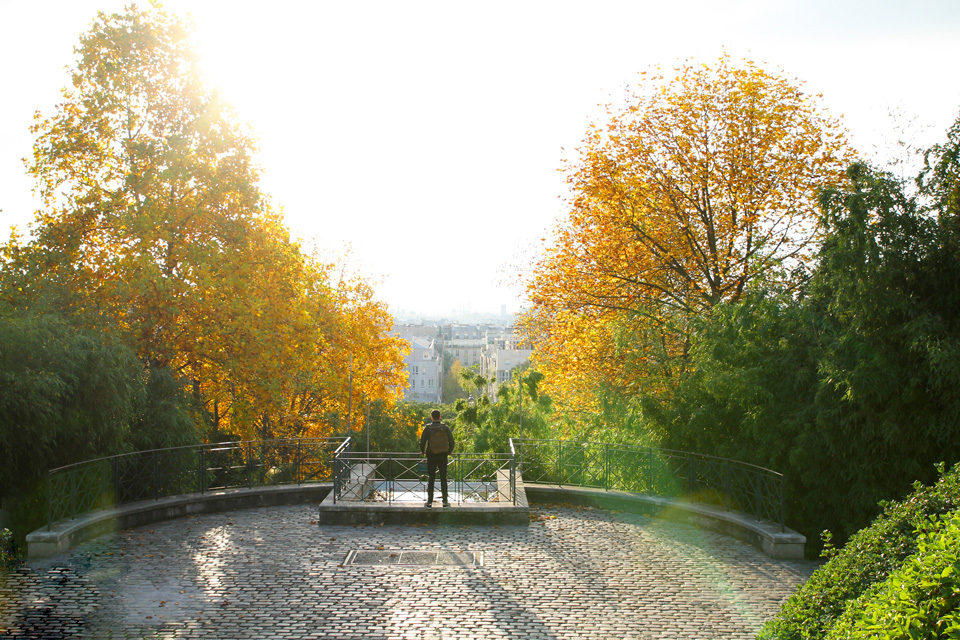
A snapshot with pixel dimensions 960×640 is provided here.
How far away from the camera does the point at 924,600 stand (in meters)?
3.69

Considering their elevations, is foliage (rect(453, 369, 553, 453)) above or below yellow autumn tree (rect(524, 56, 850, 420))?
below

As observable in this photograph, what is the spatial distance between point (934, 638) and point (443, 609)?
223 inches

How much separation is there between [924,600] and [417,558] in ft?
25.0

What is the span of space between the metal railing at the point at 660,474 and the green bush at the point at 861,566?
214 inches

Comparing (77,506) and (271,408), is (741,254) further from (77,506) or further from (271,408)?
(77,506)

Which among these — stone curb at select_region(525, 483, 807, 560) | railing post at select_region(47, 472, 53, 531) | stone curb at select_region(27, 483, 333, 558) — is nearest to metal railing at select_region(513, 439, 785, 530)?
stone curb at select_region(525, 483, 807, 560)

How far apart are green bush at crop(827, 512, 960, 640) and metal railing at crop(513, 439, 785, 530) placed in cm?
719

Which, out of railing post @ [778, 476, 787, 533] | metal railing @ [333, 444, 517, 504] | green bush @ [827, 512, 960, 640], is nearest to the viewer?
green bush @ [827, 512, 960, 640]

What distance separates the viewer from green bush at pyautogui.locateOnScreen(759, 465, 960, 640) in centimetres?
516

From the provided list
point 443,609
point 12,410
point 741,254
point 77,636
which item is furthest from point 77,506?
point 741,254

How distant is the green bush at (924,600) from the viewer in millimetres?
3559

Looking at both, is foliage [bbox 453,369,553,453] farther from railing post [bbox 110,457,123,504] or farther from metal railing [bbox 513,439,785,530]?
railing post [bbox 110,457,123,504]

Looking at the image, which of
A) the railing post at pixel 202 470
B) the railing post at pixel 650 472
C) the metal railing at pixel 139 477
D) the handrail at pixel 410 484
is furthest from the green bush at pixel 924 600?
the railing post at pixel 202 470

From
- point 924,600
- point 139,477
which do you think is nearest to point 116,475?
point 139,477
